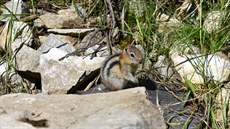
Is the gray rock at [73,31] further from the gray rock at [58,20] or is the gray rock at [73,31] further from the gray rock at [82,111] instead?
the gray rock at [82,111]

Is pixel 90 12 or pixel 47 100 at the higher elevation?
pixel 90 12

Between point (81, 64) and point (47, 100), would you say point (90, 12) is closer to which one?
point (81, 64)

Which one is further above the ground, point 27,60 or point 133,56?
point 133,56

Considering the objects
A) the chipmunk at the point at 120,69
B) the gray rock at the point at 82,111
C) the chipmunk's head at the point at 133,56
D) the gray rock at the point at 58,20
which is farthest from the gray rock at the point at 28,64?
the gray rock at the point at 82,111

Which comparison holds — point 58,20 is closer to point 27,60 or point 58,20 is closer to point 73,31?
point 73,31

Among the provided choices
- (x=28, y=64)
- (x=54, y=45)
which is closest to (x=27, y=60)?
(x=28, y=64)

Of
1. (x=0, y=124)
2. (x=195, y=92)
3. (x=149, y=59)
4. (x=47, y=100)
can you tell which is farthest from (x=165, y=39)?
(x=0, y=124)
